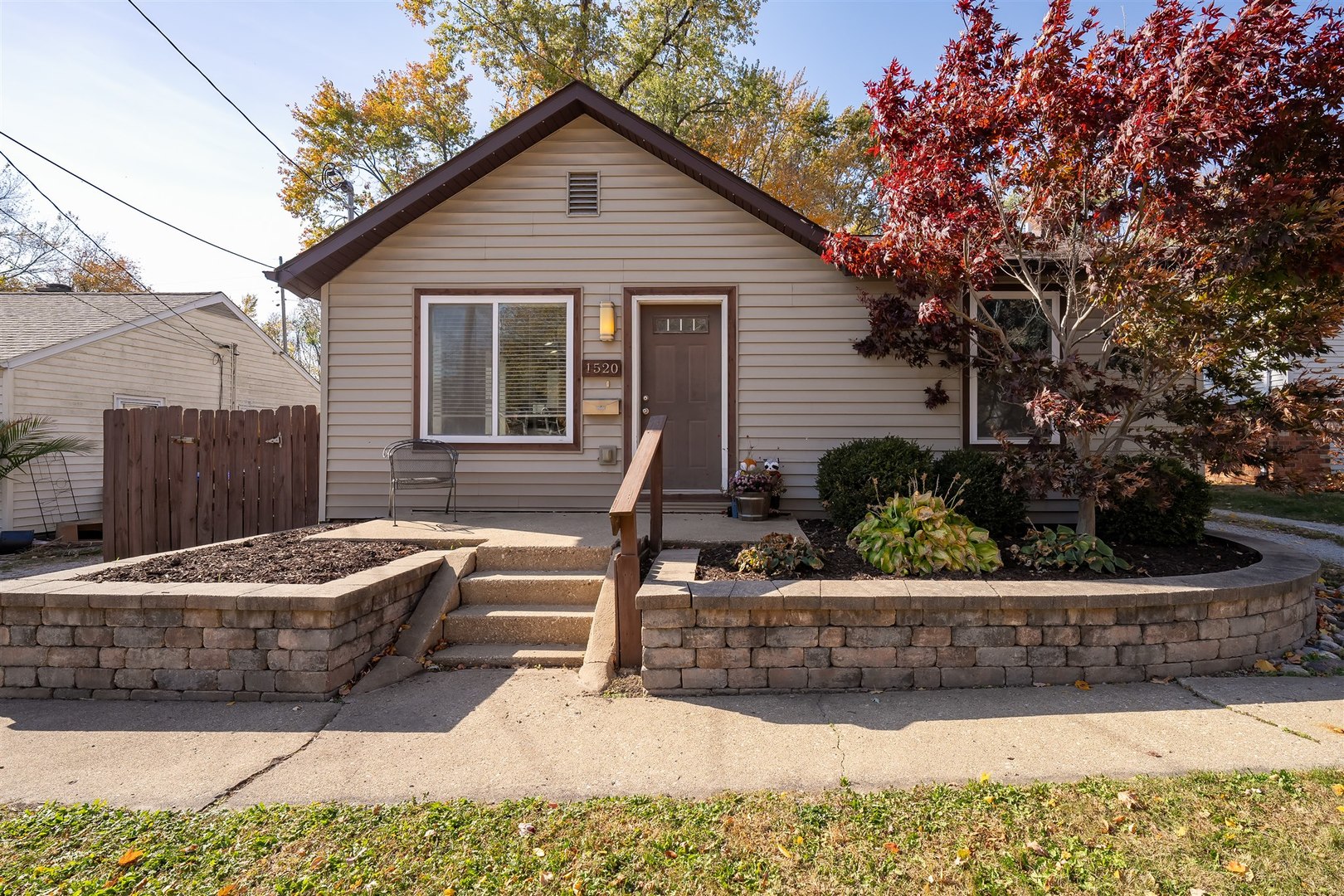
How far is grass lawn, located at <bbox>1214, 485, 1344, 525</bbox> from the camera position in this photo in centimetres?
904

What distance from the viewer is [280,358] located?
16.2m

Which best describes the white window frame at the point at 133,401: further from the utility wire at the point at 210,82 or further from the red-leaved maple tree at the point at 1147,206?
the red-leaved maple tree at the point at 1147,206

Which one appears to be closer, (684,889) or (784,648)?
(684,889)

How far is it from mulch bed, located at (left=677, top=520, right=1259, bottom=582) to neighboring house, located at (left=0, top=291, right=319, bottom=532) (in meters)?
11.4

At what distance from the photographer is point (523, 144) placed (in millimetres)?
6699

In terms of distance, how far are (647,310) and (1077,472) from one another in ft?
13.5

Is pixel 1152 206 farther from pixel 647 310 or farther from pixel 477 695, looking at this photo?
pixel 477 695

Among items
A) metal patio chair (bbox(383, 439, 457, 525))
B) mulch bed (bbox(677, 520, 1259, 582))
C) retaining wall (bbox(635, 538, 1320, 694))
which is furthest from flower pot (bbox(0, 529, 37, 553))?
retaining wall (bbox(635, 538, 1320, 694))

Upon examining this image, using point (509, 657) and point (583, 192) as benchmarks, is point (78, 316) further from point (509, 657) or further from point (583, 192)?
point (509, 657)

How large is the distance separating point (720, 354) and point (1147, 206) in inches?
144

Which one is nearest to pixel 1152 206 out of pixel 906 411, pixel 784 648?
pixel 906 411

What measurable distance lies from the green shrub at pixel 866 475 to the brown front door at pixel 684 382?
4.74 feet

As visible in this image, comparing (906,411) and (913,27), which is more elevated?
(913,27)

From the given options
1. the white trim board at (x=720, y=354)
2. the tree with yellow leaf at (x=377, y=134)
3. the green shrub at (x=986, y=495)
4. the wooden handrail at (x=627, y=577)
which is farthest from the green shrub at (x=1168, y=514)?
the tree with yellow leaf at (x=377, y=134)
